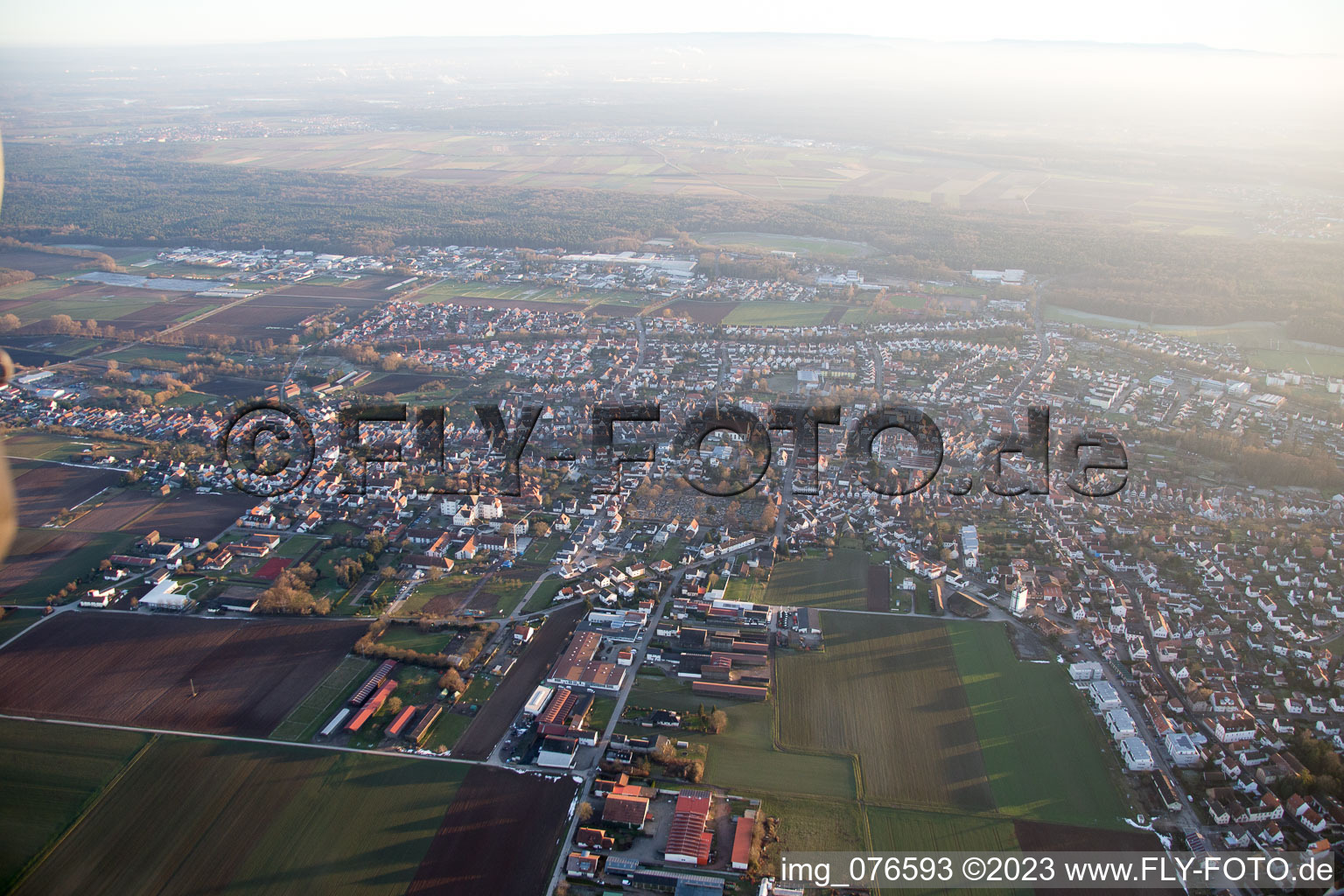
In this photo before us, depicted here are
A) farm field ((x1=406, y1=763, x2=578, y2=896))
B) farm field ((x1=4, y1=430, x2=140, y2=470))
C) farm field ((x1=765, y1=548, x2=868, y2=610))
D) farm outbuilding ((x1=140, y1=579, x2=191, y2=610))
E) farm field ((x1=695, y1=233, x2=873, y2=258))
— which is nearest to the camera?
farm field ((x1=406, y1=763, x2=578, y2=896))

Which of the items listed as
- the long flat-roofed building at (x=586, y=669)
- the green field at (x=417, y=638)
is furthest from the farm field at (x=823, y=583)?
the green field at (x=417, y=638)

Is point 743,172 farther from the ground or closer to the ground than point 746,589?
farther from the ground

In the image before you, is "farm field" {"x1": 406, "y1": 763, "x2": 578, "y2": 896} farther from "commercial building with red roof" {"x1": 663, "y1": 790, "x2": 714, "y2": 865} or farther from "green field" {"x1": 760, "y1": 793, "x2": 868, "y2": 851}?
"green field" {"x1": 760, "y1": 793, "x2": 868, "y2": 851}

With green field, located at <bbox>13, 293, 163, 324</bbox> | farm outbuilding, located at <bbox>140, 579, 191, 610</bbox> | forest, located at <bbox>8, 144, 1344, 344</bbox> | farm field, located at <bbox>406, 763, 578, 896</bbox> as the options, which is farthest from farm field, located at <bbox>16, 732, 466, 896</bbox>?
forest, located at <bbox>8, 144, 1344, 344</bbox>

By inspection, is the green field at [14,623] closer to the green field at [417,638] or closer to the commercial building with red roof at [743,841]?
the green field at [417,638]

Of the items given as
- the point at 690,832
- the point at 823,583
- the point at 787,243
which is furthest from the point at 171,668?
the point at 787,243

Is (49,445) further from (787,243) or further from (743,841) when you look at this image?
(787,243)
